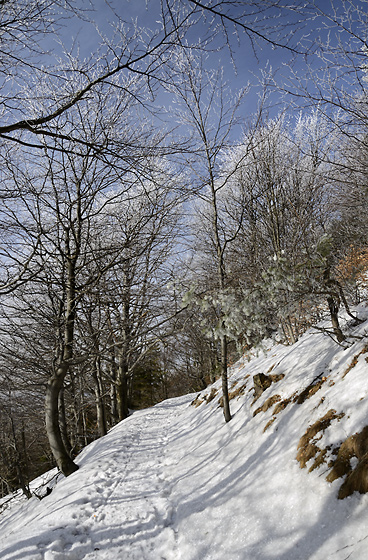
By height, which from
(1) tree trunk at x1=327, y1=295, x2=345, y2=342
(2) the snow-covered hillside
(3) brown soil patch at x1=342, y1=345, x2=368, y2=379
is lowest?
(2) the snow-covered hillside

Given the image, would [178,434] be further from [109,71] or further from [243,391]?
[109,71]

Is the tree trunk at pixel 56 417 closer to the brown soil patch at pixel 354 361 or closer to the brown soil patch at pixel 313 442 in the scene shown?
the brown soil patch at pixel 313 442

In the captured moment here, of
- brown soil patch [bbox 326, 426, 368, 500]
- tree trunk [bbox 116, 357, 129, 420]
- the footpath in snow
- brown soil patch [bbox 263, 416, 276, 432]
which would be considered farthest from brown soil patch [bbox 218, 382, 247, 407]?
tree trunk [bbox 116, 357, 129, 420]

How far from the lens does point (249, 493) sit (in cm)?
329

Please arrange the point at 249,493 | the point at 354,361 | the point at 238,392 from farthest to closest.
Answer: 1. the point at 238,392
2. the point at 354,361
3. the point at 249,493

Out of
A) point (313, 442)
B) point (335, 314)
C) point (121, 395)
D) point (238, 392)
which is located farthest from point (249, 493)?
point (121, 395)

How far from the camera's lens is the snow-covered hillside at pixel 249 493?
8.18 feet

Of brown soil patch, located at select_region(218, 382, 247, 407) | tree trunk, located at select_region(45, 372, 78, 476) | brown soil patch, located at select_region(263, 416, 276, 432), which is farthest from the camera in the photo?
brown soil patch, located at select_region(218, 382, 247, 407)

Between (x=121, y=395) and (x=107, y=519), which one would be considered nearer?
(x=107, y=519)

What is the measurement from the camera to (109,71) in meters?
2.94

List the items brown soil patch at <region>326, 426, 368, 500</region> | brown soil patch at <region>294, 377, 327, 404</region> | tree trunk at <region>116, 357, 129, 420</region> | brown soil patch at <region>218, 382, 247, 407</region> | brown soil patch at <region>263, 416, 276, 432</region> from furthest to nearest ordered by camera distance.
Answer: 1. tree trunk at <region>116, 357, 129, 420</region>
2. brown soil patch at <region>218, 382, 247, 407</region>
3. brown soil patch at <region>263, 416, 276, 432</region>
4. brown soil patch at <region>294, 377, 327, 404</region>
5. brown soil patch at <region>326, 426, 368, 500</region>

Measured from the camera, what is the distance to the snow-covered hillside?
2.49 meters

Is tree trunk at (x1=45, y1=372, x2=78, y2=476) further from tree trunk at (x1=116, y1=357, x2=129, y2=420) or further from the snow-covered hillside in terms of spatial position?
tree trunk at (x1=116, y1=357, x2=129, y2=420)

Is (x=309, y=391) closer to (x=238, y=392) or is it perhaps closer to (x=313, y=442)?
(x=313, y=442)
